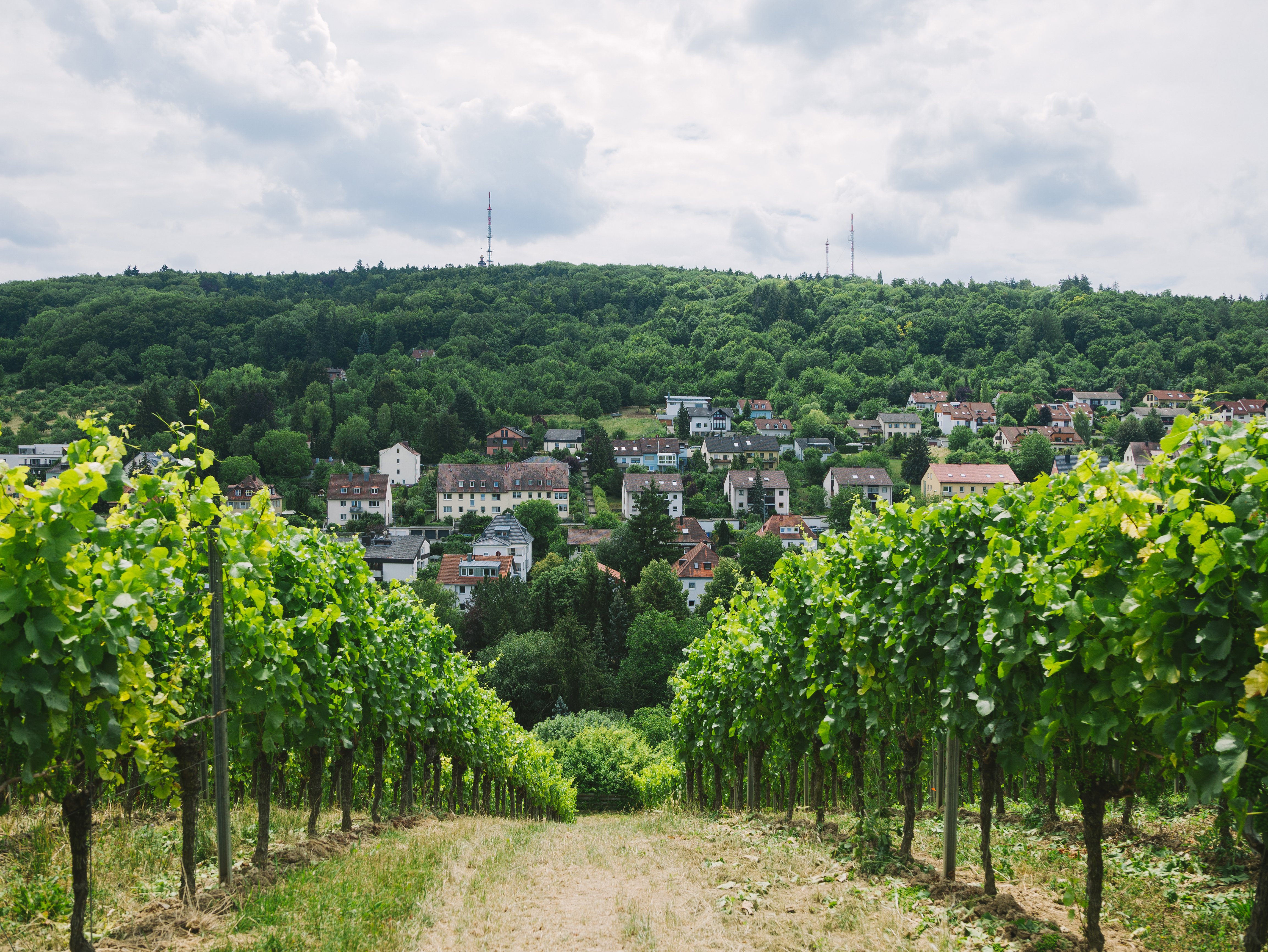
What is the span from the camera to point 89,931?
263 inches

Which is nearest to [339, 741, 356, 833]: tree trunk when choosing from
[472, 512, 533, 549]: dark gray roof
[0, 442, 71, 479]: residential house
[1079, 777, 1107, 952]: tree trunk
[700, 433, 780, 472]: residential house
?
[1079, 777, 1107, 952]: tree trunk

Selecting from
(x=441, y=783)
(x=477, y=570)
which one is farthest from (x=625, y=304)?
(x=441, y=783)

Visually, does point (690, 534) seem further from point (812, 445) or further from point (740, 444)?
point (812, 445)

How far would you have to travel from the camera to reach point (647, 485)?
97.9m

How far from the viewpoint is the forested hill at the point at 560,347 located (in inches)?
4860

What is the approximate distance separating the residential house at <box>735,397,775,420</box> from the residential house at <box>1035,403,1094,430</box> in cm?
4211

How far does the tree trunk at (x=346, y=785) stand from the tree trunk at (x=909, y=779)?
820 centimetres

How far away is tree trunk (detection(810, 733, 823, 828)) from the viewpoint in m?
13.3

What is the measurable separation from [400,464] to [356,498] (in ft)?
48.8

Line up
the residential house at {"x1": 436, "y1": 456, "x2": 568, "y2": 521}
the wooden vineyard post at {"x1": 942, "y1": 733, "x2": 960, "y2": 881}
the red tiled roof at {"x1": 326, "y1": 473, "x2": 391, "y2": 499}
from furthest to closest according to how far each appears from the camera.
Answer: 1. the residential house at {"x1": 436, "y1": 456, "x2": 568, "y2": 521}
2. the red tiled roof at {"x1": 326, "y1": 473, "x2": 391, "y2": 499}
3. the wooden vineyard post at {"x1": 942, "y1": 733, "x2": 960, "y2": 881}

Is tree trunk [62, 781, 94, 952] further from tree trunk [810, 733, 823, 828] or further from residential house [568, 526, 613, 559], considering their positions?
residential house [568, 526, 613, 559]

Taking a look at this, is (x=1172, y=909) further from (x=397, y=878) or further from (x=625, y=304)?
(x=625, y=304)

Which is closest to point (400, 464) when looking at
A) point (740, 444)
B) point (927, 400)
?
point (740, 444)

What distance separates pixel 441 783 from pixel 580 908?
1930cm
